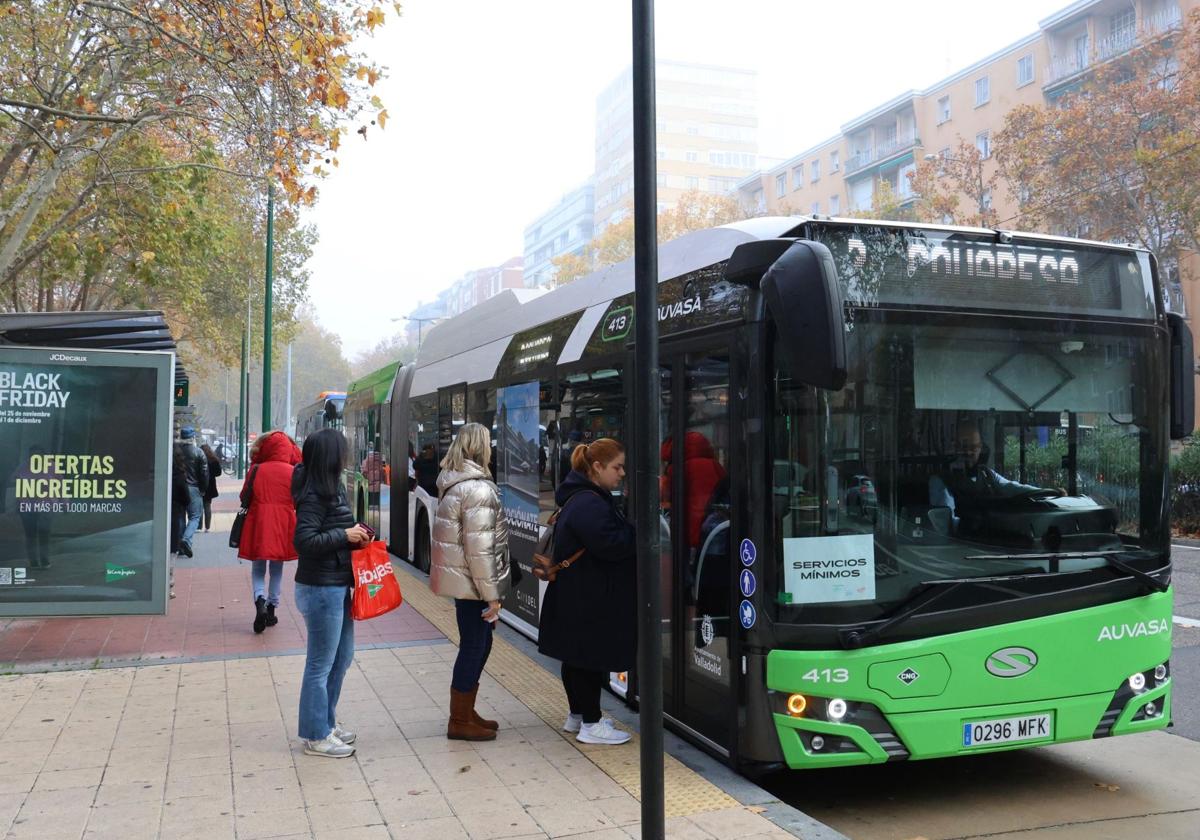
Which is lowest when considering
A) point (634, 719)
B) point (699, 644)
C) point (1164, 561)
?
point (634, 719)

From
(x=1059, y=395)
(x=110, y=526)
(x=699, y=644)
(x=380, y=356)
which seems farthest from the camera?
(x=380, y=356)

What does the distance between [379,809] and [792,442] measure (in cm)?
249

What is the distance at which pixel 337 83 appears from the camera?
10.1m

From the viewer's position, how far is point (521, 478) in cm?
895

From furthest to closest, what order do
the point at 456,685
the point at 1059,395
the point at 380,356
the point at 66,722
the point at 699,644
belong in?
1. the point at 380,356
2. the point at 66,722
3. the point at 456,685
4. the point at 699,644
5. the point at 1059,395

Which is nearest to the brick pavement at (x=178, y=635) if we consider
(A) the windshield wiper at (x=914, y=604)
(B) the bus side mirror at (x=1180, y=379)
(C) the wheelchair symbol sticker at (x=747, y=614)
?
(C) the wheelchair symbol sticker at (x=747, y=614)

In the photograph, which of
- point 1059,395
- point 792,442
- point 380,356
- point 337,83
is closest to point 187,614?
point 337,83

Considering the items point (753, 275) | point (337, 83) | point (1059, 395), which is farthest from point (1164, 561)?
point (337, 83)

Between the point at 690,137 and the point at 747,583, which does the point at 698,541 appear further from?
the point at 690,137

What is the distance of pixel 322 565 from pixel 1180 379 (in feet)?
A: 14.9

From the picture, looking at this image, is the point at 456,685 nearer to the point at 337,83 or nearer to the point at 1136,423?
the point at 1136,423

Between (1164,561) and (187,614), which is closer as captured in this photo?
(1164,561)

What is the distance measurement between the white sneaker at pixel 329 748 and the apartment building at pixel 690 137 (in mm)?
97533

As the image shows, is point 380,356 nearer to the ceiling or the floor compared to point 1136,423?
nearer to the ceiling
